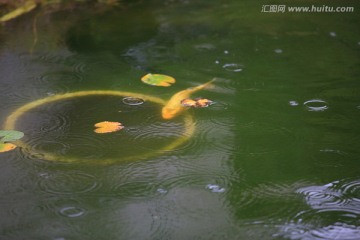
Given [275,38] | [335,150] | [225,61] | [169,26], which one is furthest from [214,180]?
[169,26]

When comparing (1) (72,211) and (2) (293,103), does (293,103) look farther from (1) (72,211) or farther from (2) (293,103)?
(1) (72,211)

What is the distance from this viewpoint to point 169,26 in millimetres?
3631

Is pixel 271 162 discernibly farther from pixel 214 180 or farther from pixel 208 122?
pixel 208 122

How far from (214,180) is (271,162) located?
0.82 ft

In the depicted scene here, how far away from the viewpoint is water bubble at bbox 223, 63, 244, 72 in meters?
2.89

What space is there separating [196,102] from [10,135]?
853 millimetres

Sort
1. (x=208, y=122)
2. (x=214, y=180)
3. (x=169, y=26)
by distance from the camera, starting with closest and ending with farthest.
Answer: (x=214, y=180) → (x=208, y=122) → (x=169, y=26)

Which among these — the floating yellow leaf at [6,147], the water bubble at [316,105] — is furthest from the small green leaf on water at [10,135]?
the water bubble at [316,105]

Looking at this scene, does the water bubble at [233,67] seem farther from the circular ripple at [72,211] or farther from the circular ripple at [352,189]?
the circular ripple at [72,211]

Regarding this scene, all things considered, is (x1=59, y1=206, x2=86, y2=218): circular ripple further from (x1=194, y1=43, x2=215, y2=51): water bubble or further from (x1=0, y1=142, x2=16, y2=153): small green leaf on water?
(x1=194, y1=43, x2=215, y2=51): water bubble

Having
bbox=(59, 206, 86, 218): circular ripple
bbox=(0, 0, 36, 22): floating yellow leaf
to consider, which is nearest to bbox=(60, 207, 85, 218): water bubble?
bbox=(59, 206, 86, 218): circular ripple

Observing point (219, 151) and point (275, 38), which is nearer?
point (219, 151)

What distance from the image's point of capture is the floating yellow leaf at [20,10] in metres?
3.74

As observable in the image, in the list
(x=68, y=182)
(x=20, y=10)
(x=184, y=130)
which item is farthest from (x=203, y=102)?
(x=20, y=10)
